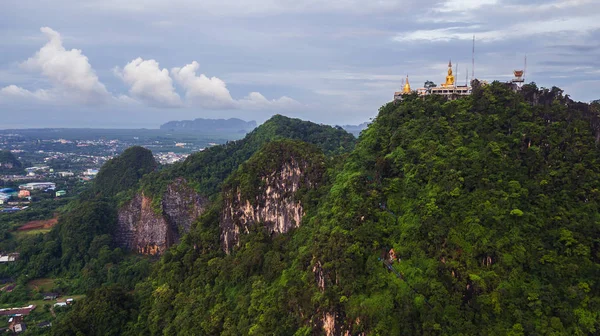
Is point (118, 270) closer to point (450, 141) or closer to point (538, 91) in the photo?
point (450, 141)

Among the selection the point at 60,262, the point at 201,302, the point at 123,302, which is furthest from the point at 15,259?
the point at 201,302

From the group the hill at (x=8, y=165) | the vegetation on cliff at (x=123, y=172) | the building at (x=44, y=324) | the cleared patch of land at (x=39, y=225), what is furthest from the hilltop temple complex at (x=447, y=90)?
the hill at (x=8, y=165)

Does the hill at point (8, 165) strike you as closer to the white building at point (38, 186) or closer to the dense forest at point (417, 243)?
the white building at point (38, 186)

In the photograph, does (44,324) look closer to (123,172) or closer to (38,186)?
(123,172)

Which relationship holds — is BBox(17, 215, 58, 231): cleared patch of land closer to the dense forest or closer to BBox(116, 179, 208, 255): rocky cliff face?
BBox(116, 179, 208, 255): rocky cliff face

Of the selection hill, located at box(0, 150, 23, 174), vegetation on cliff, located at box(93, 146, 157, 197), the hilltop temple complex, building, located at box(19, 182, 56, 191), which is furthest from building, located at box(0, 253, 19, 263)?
hill, located at box(0, 150, 23, 174)

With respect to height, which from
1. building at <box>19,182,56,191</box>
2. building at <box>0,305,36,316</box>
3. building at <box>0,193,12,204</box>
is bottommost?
building at <box>0,305,36,316</box>

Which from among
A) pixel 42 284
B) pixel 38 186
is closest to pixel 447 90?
pixel 42 284
